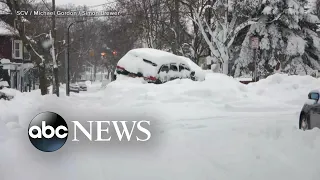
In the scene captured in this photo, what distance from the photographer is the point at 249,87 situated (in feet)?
35.4

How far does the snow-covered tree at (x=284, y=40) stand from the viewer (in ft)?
Result: 62.6

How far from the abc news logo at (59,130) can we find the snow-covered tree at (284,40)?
56.5 feet

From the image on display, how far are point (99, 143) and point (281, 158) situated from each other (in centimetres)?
149

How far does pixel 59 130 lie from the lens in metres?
2.07

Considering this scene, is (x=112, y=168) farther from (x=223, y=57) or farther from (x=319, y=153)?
(x=223, y=57)

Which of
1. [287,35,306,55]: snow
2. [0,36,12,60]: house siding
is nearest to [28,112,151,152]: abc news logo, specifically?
[0,36,12,60]: house siding

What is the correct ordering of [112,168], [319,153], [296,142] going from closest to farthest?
[112,168]
[319,153]
[296,142]

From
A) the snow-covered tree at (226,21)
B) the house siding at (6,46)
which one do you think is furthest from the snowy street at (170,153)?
the snow-covered tree at (226,21)

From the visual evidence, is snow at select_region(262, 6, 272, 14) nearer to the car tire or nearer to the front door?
the front door

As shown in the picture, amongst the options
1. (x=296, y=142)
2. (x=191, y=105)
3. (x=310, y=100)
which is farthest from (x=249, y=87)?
(x=296, y=142)

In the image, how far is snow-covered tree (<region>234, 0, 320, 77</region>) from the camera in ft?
62.6

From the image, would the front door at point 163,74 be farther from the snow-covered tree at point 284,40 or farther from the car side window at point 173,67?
the snow-covered tree at point 284,40

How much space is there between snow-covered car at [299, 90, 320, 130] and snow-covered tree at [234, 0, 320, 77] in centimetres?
1450

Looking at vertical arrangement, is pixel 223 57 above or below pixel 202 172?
above
